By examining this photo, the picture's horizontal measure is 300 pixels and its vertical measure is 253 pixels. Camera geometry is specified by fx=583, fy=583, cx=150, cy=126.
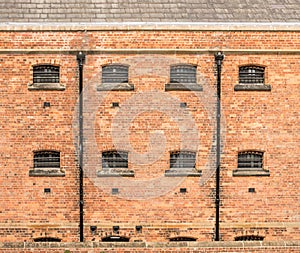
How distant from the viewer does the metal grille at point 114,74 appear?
64.3ft

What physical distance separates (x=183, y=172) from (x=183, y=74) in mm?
3322

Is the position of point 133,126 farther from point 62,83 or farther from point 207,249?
point 207,249

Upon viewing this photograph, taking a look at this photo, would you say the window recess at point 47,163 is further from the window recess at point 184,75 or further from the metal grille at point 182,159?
the window recess at point 184,75

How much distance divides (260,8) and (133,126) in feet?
21.4

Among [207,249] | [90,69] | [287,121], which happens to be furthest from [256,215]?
[90,69]

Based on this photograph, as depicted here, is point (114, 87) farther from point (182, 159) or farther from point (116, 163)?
point (182, 159)

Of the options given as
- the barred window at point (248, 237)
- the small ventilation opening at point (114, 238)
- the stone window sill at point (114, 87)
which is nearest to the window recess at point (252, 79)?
the stone window sill at point (114, 87)

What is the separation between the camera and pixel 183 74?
1973cm

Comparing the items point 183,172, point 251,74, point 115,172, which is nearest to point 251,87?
point 251,74

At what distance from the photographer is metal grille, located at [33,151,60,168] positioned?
19750 mm

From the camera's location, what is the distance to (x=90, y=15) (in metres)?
20.4

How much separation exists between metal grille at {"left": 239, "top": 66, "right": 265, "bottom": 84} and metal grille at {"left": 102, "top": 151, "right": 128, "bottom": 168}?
4.84m

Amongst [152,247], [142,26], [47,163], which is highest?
[142,26]

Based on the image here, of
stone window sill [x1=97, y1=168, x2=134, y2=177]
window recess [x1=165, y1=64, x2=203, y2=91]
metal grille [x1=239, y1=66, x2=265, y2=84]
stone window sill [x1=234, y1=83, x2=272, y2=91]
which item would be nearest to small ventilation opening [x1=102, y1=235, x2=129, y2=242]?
stone window sill [x1=97, y1=168, x2=134, y2=177]
